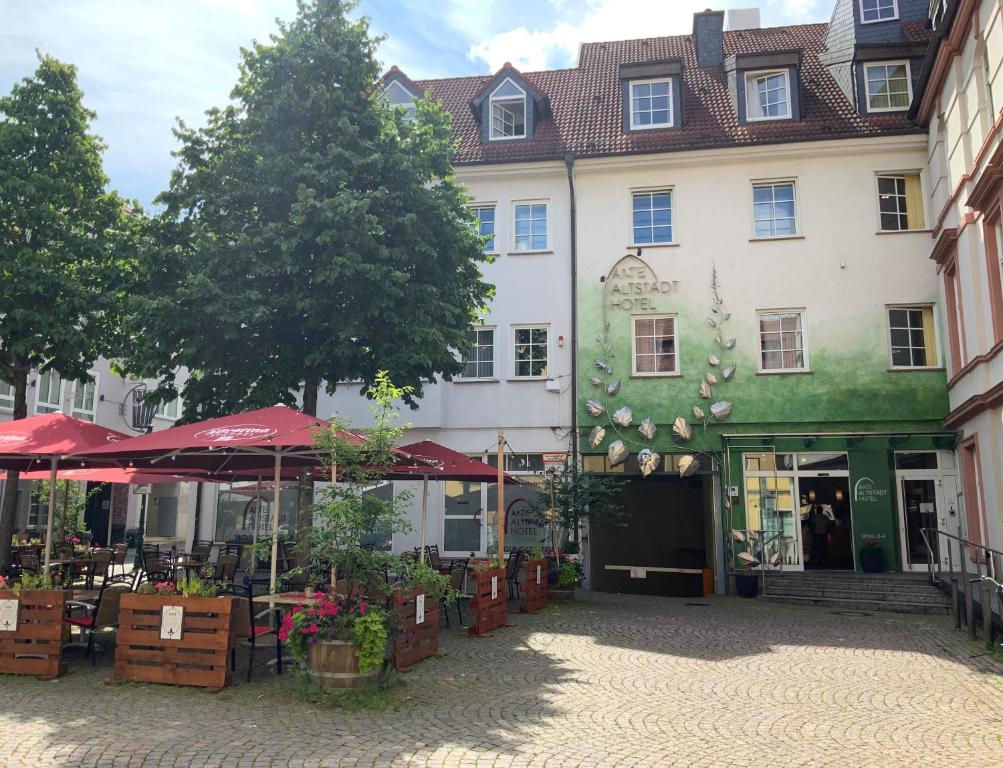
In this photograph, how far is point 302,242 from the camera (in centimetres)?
1330

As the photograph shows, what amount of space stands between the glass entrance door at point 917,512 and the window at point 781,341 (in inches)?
140

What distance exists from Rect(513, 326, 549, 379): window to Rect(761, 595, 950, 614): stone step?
7461 millimetres

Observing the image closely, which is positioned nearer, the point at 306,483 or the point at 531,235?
the point at 306,483

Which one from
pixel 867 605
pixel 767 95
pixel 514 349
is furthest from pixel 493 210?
pixel 867 605

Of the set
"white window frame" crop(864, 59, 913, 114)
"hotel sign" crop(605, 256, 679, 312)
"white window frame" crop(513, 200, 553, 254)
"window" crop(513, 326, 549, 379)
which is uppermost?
"white window frame" crop(864, 59, 913, 114)

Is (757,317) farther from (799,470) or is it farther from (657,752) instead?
(657,752)

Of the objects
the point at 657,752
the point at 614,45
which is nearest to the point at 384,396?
the point at 657,752

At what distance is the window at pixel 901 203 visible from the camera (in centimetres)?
1994

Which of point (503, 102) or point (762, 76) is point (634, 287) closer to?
point (503, 102)

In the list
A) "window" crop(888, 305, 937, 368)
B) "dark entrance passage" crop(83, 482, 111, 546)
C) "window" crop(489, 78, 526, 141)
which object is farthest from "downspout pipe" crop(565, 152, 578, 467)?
"dark entrance passage" crop(83, 482, 111, 546)

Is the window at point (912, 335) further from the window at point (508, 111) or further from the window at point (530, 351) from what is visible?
the window at point (508, 111)

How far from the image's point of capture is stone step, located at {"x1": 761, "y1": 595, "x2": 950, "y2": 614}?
1586 centimetres

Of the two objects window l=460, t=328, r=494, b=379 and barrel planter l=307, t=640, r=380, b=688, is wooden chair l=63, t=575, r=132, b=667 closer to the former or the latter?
barrel planter l=307, t=640, r=380, b=688

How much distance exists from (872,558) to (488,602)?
10.7 metres
